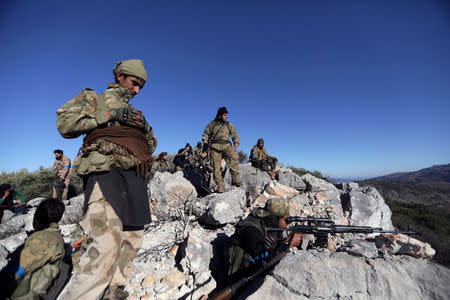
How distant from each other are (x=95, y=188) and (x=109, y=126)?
511 mm

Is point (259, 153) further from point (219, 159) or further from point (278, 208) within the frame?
point (278, 208)

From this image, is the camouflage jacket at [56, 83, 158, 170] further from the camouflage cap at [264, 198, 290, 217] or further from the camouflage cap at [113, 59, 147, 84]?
the camouflage cap at [264, 198, 290, 217]

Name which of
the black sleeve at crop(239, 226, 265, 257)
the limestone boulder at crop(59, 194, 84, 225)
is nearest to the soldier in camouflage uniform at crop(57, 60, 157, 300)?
the black sleeve at crop(239, 226, 265, 257)

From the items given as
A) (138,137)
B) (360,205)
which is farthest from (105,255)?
(360,205)

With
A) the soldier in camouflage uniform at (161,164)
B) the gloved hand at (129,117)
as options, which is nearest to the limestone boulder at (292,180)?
the soldier in camouflage uniform at (161,164)

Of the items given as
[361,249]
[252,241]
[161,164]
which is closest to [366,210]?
[361,249]

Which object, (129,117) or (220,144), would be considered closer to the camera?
Result: (129,117)

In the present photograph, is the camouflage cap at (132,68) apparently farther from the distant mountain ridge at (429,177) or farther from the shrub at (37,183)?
the distant mountain ridge at (429,177)

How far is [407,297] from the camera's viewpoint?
241cm

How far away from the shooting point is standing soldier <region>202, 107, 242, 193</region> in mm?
5504

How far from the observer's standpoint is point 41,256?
2014 mm

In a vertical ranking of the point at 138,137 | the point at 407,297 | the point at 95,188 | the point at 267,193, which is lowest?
the point at 407,297

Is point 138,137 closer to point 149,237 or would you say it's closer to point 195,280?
point 195,280

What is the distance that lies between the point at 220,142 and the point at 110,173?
3960 mm
